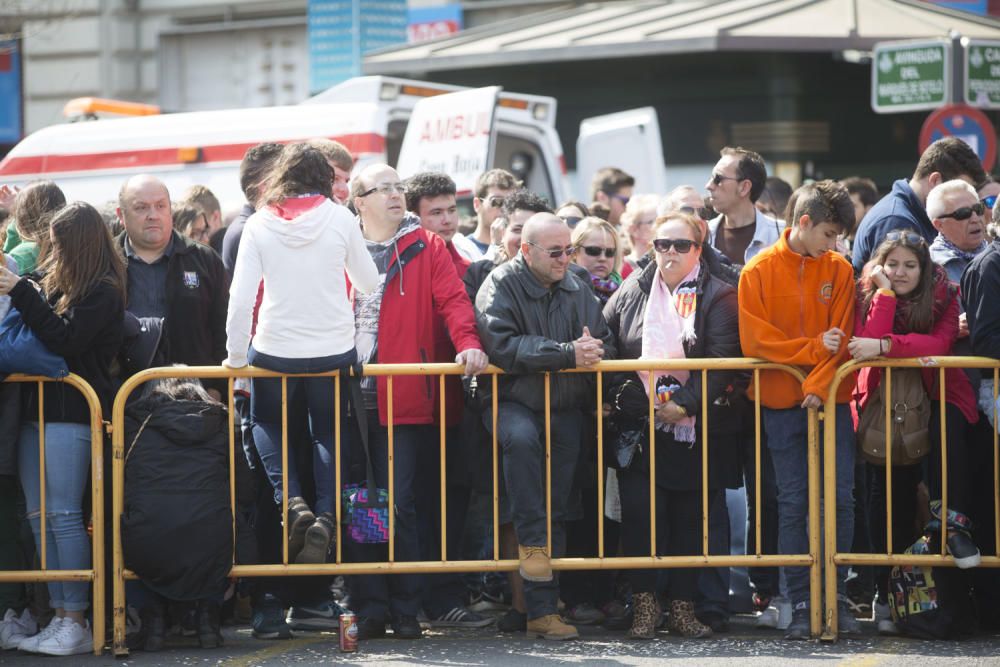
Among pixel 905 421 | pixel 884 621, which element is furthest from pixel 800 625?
pixel 905 421

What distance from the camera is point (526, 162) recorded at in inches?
512

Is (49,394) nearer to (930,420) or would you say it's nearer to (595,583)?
(595,583)

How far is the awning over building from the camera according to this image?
17719 millimetres

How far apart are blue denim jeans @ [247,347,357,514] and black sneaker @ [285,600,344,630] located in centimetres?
60

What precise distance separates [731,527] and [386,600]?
6.26ft

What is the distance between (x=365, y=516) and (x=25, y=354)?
1671 mm

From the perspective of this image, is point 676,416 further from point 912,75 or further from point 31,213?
point 912,75

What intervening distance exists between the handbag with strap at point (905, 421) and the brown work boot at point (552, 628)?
1.61 m

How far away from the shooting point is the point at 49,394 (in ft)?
22.6

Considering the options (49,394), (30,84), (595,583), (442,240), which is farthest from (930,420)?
(30,84)

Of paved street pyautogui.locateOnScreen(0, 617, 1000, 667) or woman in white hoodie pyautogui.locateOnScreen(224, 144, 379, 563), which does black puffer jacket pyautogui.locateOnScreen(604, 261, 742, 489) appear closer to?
paved street pyautogui.locateOnScreen(0, 617, 1000, 667)

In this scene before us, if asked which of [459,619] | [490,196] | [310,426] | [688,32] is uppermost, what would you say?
[688,32]

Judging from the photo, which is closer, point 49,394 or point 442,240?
point 49,394

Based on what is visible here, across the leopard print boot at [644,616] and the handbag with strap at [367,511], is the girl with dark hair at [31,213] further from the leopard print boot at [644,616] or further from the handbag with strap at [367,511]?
the leopard print boot at [644,616]
